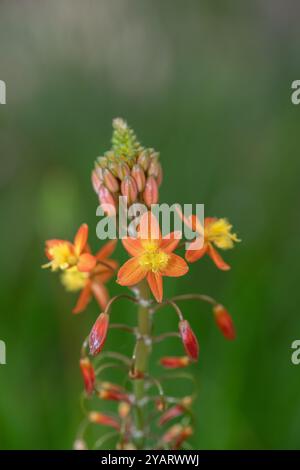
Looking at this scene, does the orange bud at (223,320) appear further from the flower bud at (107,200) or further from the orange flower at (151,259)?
the flower bud at (107,200)

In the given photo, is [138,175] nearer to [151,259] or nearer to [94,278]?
[151,259]

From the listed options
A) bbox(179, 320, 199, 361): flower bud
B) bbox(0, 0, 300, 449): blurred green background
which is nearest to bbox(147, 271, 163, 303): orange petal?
bbox(179, 320, 199, 361): flower bud

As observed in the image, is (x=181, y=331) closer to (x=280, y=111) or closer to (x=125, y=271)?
(x=125, y=271)

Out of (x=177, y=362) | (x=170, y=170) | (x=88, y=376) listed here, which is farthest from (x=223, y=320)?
(x=170, y=170)

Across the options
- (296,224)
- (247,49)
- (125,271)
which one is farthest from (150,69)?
(125,271)

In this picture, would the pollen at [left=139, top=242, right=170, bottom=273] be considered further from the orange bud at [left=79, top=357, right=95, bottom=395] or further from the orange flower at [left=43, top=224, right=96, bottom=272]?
the orange bud at [left=79, top=357, right=95, bottom=395]
